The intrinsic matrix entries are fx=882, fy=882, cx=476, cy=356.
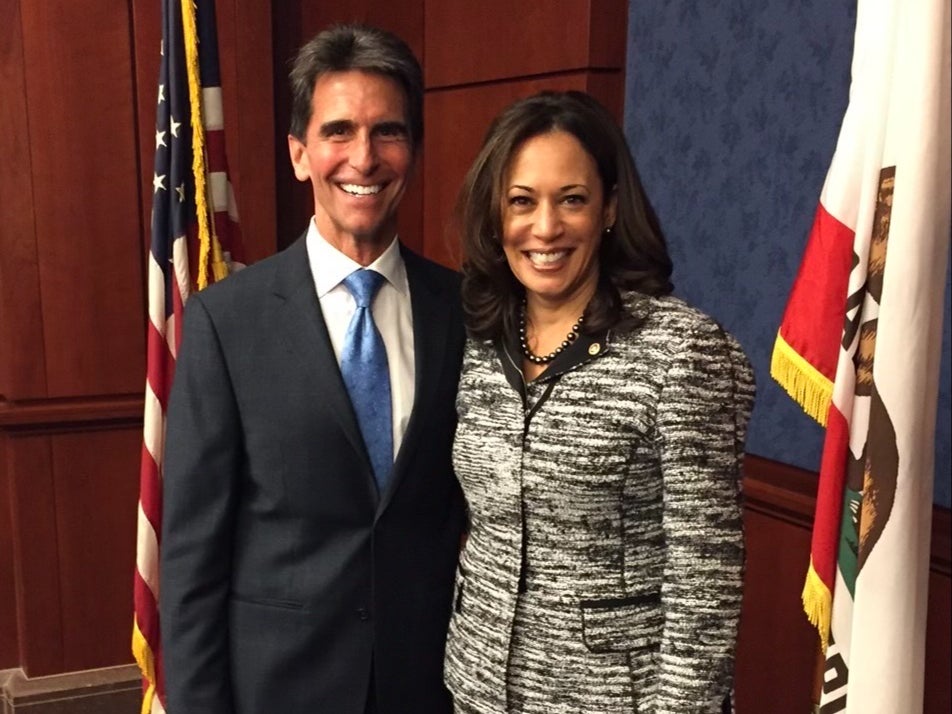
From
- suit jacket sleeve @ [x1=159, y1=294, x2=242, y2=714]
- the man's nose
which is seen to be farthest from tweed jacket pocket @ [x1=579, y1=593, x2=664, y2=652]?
the man's nose

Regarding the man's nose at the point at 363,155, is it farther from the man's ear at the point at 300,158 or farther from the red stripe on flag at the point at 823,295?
the red stripe on flag at the point at 823,295

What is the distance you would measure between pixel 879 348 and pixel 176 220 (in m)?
1.70

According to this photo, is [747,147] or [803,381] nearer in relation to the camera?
[803,381]

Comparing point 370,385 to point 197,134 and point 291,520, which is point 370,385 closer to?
point 291,520

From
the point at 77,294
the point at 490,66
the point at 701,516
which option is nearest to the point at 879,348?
the point at 701,516

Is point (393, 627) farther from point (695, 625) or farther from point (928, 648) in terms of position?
point (928, 648)

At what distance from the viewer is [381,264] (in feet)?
5.07

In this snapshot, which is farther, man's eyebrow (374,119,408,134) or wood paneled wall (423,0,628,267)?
wood paneled wall (423,0,628,267)

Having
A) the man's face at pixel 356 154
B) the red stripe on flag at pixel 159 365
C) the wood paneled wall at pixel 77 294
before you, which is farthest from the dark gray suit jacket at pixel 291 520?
the wood paneled wall at pixel 77 294

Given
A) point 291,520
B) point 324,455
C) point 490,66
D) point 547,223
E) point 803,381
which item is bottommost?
point 291,520

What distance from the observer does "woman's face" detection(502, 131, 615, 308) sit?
134 cm

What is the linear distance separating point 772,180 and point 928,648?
1.17 metres

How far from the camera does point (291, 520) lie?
1.46m

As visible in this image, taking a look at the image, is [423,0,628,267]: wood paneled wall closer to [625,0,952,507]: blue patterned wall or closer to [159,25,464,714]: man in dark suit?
→ [625,0,952,507]: blue patterned wall
